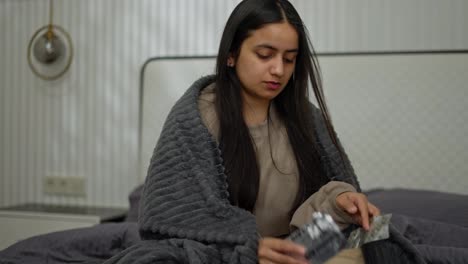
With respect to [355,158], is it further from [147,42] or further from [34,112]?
[34,112]

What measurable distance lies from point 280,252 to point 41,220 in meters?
1.78

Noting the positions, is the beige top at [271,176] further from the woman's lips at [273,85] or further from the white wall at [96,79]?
the white wall at [96,79]

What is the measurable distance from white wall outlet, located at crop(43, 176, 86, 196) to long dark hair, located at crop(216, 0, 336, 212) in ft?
5.46

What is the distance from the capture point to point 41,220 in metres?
2.46

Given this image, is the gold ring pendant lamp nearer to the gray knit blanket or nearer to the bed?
the bed

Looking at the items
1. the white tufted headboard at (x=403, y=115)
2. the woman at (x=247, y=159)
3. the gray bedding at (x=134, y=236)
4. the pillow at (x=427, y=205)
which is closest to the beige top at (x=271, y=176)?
the woman at (x=247, y=159)

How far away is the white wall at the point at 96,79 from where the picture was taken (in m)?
2.56

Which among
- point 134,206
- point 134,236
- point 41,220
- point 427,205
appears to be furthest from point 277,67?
point 41,220

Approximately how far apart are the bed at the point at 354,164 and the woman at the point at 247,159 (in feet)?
1.74

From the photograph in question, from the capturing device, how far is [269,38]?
1212 mm

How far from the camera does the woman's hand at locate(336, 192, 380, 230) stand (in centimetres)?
105

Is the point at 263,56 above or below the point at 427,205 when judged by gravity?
above

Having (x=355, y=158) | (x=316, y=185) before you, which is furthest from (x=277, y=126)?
(x=355, y=158)

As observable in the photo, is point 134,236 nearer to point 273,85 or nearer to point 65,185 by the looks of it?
point 273,85
